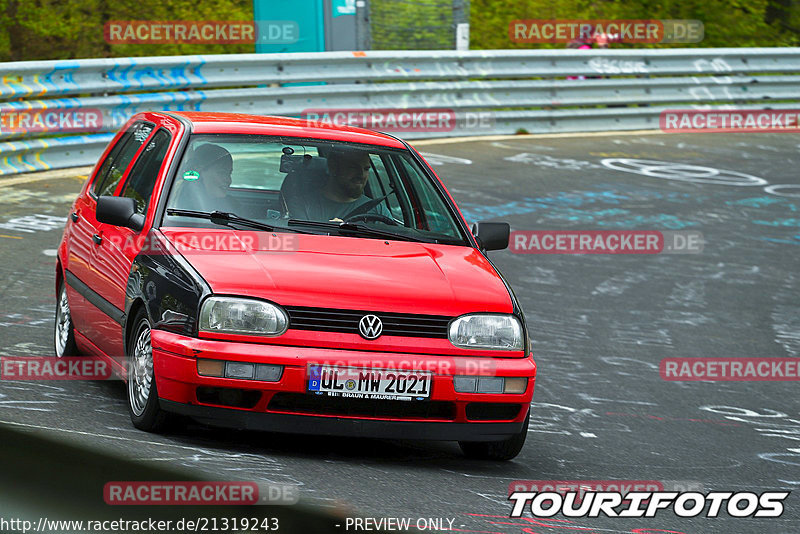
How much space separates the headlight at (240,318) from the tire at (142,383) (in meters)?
0.39

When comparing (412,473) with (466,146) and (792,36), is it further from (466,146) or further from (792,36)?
(792,36)

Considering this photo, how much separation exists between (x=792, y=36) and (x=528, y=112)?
16.0 m

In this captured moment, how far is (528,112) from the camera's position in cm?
1911

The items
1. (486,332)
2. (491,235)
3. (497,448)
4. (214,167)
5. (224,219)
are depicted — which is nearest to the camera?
(486,332)

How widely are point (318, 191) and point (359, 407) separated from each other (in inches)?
58.6

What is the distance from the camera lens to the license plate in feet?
16.7

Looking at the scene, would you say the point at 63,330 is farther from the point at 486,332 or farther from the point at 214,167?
the point at 486,332

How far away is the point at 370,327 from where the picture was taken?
5168 millimetres

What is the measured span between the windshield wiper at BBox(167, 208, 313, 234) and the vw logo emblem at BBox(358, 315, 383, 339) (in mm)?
904

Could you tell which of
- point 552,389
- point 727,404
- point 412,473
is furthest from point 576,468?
point 727,404
